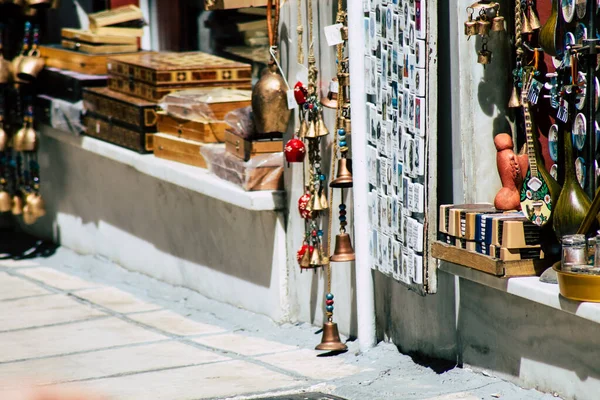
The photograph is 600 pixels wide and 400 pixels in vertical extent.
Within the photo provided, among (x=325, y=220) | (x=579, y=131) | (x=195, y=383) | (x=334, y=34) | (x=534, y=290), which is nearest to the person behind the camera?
(x=534, y=290)

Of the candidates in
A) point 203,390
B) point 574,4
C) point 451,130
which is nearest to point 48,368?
point 203,390

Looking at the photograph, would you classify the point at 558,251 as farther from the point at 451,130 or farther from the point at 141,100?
the point at 141,100

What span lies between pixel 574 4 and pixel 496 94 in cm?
56

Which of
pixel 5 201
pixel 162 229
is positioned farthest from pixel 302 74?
pixel 5 201

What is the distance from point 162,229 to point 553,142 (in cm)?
345

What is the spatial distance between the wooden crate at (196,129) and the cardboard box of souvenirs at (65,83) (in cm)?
116

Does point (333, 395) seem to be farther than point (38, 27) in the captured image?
No

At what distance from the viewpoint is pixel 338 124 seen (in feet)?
18.4

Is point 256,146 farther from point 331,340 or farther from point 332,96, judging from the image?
point 331,340

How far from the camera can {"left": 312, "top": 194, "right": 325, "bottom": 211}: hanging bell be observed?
18.8 ft

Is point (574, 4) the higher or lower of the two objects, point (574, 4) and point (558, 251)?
the higher

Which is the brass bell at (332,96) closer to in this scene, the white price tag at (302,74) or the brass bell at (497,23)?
the white price tag at (302,74)

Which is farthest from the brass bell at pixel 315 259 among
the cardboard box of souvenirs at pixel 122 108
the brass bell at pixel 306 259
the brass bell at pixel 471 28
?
the cardboard box of souvenirs at pixel 122 108

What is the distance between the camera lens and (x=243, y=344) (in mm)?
6051
